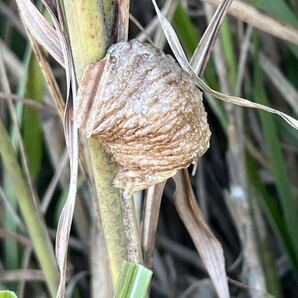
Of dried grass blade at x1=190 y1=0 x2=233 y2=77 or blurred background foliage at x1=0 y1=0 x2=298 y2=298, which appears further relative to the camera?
blurred background foliage at x1=0 y1=0 x2=298 y2=298

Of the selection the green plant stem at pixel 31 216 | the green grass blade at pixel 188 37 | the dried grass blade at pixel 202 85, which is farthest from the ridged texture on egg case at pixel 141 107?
the green grass blade at pixel 188 37

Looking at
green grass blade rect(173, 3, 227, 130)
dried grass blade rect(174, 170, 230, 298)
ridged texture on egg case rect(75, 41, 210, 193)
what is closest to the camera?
ridged texture on egg case rect(75, 41, 210, 193)

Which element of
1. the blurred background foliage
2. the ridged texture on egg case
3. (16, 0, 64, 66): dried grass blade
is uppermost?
(16, 0, 64, 66): dried grass blade

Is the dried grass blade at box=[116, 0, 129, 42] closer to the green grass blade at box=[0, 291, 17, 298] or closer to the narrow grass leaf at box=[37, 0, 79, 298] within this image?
the narrow grass leaf at box=[37, 0, 79, 298]

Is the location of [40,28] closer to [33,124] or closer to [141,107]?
[141,107]

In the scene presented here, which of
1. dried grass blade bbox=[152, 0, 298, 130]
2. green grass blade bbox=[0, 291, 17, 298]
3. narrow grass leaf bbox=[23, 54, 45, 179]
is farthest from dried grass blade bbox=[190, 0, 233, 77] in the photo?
narrow grass leaf bbox=[23, 54, 45, 179]

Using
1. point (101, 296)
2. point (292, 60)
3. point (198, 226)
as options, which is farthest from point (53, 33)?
point (292, 60)
